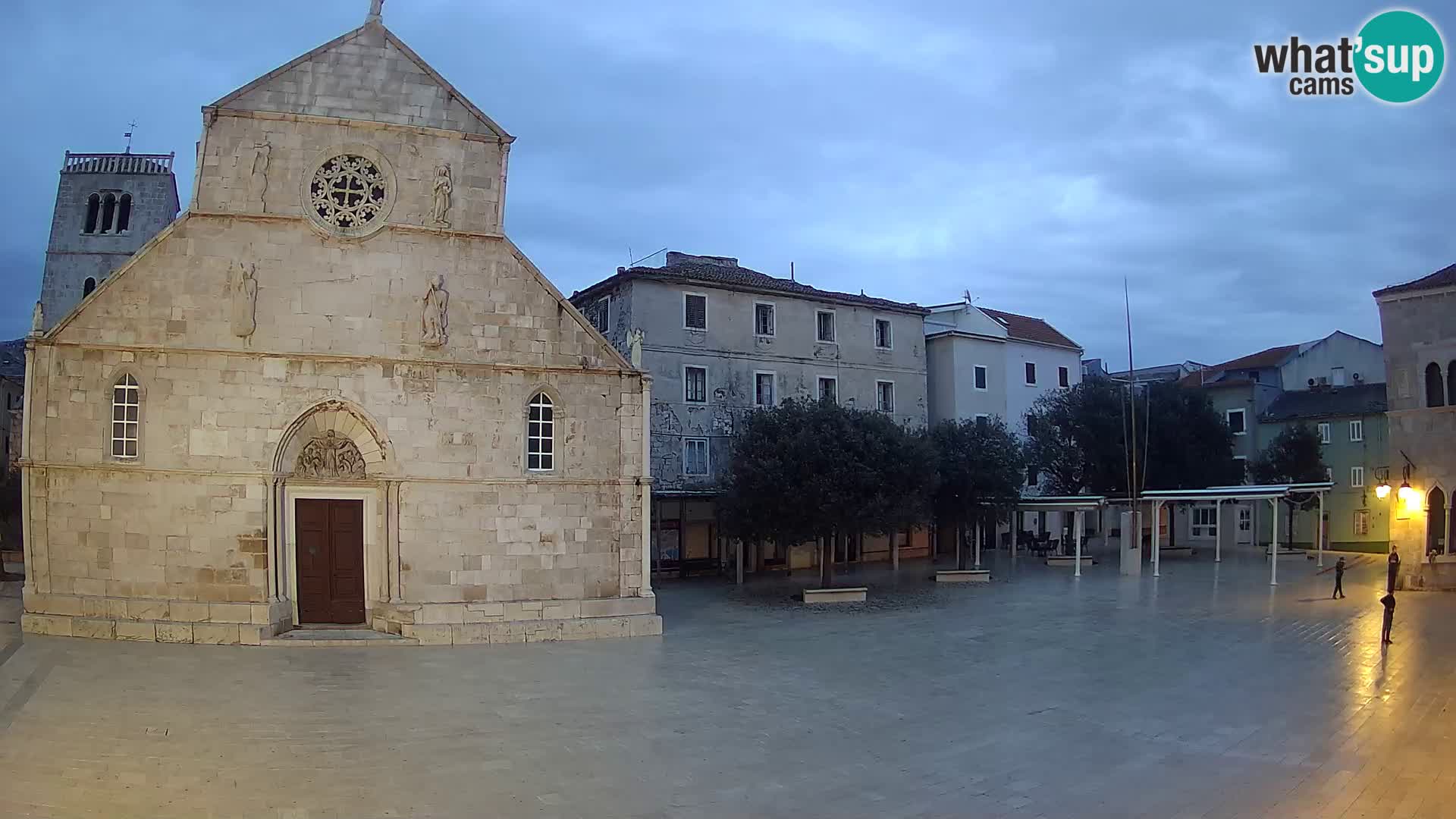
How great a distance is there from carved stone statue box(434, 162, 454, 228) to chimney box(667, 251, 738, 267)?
20.2m

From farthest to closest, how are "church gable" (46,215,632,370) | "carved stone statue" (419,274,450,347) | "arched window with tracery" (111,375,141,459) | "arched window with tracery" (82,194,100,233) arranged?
"arched window with tracery" (82,194,100,233) → "carved stone statue" (419,274,450,347) → "church gable" (46,215,632,370) → "arched window with tracery" (111,375,141,459)

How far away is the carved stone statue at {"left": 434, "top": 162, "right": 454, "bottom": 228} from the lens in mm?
20375

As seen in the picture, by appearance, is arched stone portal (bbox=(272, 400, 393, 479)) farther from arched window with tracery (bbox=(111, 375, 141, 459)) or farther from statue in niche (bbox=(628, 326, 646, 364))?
statue in niche (bbox=(628, 326, 646, 364))

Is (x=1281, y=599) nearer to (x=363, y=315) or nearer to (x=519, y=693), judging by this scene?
(x=519, y=693)

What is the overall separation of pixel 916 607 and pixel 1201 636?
757 cm

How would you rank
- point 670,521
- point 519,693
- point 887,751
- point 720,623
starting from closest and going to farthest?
point 887,751, point 519,693, point 720,623, point 670,521

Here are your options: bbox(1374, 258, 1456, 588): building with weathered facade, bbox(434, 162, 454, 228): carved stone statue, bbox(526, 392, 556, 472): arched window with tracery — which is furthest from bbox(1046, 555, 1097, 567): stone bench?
bbox(434, 162, 454, 228): carved stone statue

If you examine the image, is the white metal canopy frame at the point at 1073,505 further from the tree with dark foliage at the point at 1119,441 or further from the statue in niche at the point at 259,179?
the statue in niche at the point at 259,179

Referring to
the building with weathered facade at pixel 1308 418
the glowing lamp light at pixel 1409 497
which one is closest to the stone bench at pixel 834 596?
the glowing lamp light at pixel 1409 497

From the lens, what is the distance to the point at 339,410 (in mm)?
19562

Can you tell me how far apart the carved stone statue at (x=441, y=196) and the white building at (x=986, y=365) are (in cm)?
2752

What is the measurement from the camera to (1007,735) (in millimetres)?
12062

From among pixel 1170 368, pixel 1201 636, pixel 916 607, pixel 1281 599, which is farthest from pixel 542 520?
pixel 1170 368

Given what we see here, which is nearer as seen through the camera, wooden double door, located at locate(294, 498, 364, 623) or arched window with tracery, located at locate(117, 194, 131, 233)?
wooden double door, located at locate(294, 498, 364, 623)
